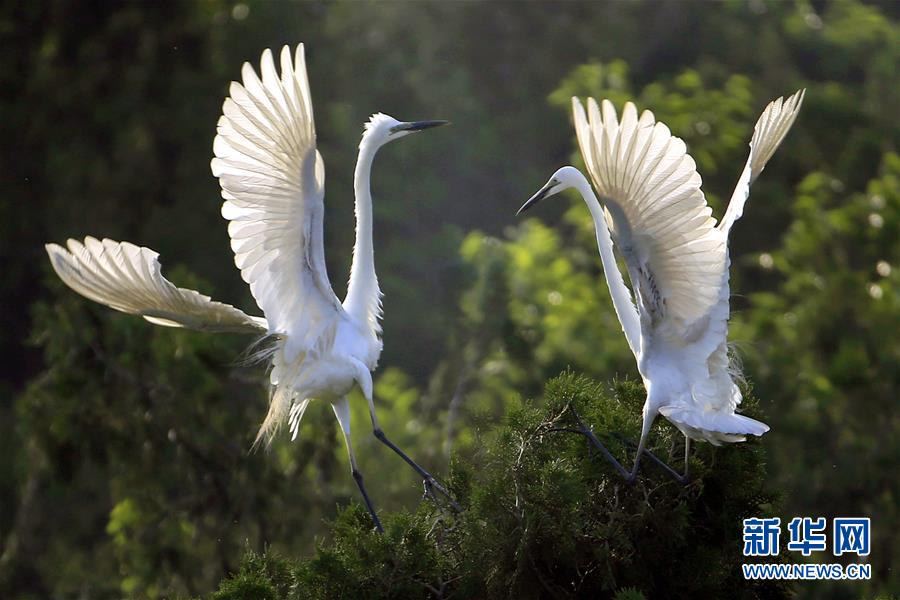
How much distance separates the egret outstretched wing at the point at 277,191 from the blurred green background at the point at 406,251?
0.53m

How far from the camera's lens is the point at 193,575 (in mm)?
7750

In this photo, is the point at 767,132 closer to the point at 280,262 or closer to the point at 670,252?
the point at 670,252

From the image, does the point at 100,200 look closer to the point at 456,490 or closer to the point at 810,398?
the point at 810,398

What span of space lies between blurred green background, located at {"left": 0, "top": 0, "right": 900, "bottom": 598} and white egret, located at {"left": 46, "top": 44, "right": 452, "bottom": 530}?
1.25 ft

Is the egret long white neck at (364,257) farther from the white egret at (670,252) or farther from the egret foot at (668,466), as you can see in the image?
the egret foot at (668,466)

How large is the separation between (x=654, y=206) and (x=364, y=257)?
1578mm

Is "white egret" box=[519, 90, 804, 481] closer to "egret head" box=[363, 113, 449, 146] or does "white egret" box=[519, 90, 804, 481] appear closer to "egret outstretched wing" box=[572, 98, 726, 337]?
"egret outstretched wing" box=[572, 98, 726, 337]

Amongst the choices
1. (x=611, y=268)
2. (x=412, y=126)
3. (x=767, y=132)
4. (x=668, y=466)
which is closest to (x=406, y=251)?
(x=412, y=126)

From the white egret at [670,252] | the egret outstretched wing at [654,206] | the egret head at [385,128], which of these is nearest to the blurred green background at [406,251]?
the white egret at [670,252]

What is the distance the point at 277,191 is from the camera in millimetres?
4609

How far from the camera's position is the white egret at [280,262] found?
14.3 feet

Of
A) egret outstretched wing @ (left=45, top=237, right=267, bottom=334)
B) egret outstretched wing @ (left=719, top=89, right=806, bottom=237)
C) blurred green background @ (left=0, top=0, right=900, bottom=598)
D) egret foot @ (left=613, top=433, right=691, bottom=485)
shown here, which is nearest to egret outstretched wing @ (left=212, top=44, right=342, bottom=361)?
egret outstretched wing @ (left=45, top=237, right=267, bottom=334)

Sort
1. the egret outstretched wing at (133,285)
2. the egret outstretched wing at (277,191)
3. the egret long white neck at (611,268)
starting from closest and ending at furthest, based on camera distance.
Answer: the egret outstretched wing at (133,285), the egret outstretched wing at (277,191), the egret long white neck at (611,268)

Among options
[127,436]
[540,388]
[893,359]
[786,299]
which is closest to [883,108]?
[786,299]
